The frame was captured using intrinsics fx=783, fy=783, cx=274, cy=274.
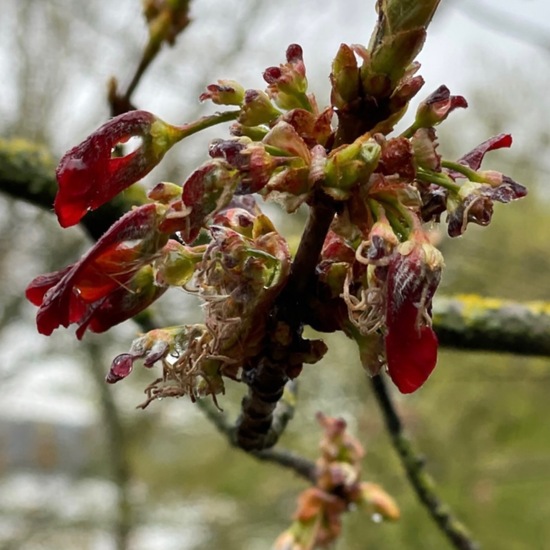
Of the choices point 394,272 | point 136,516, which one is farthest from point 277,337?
point 136,516

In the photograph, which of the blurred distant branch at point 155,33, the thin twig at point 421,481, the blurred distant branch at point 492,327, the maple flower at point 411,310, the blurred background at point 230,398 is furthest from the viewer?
the blurred background at point 230,398

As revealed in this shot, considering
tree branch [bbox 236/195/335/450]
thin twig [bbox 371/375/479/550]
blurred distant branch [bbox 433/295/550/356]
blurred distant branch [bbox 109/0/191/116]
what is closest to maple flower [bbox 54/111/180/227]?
tree branch [bbox 236/195/335/450]

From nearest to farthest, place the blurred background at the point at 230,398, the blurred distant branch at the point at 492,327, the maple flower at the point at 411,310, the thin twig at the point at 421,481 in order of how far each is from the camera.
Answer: the maple flower at the point at 411,310 < the blurred distant branch at the point at 492,327 < the thin twig at the point at 421,481 < the blurred background at the point at 230,398

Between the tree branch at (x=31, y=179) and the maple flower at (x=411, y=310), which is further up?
the maple flower at (x=411, y=310)

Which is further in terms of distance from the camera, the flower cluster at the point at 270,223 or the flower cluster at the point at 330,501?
the flower cluster at the point at 330,501

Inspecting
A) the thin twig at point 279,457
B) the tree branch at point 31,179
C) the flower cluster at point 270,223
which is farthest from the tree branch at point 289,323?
the tree branch at point 31,179

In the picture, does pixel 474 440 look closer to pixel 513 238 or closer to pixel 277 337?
pixel 513 238

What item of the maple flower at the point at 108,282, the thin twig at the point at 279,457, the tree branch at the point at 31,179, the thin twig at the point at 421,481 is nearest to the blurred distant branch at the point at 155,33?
the tree branch at the point at 31,179

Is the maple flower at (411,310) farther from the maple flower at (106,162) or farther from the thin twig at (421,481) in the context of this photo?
the thin twig at (421,481)
